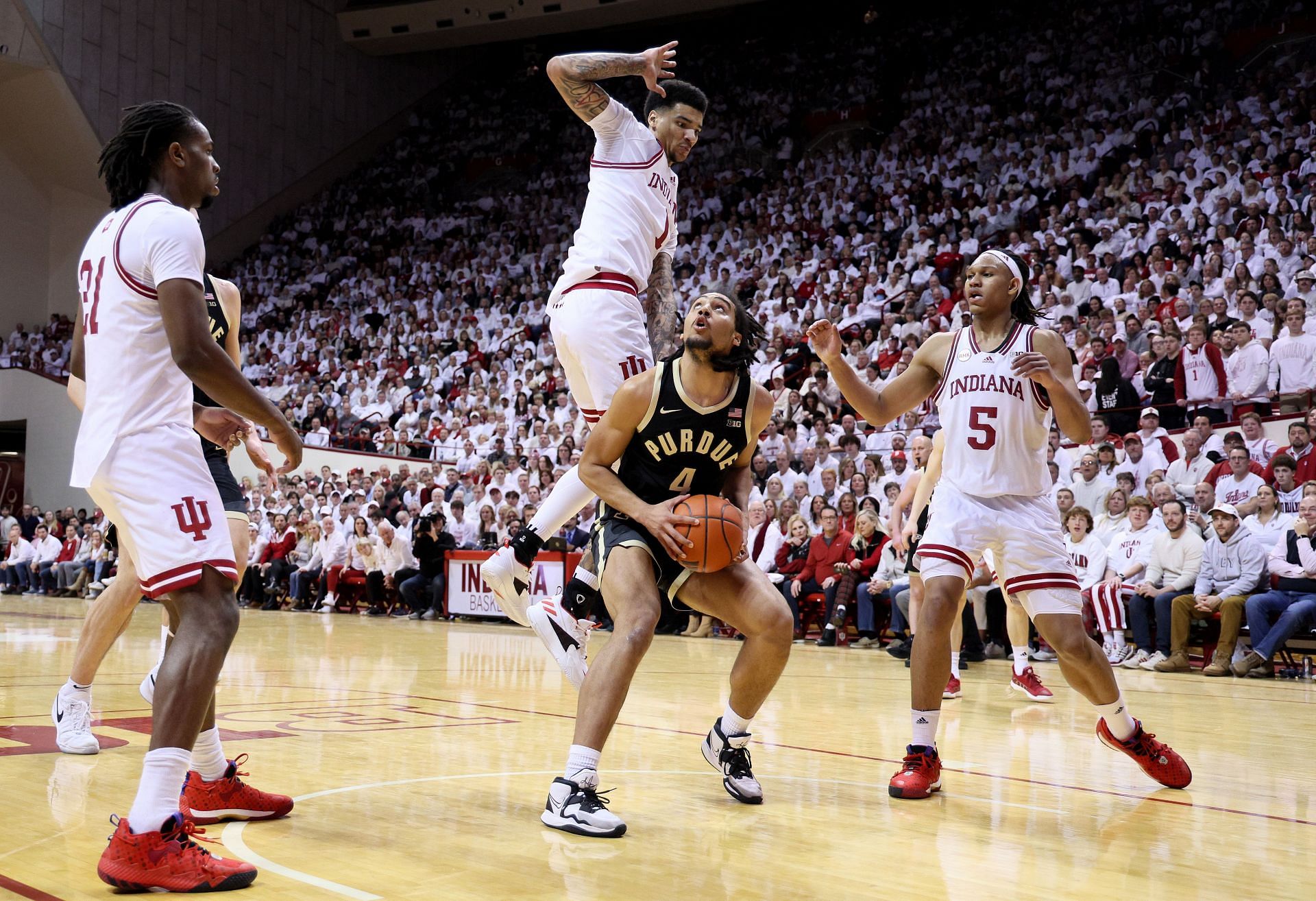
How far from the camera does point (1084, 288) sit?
15820mm

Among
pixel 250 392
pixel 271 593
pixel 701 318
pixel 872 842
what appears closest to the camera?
pixel 250 392

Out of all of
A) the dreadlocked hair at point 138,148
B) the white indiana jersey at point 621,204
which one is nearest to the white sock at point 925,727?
the white indiana jersey at point 621,204

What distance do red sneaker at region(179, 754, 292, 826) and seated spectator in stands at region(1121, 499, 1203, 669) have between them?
8.46 metres

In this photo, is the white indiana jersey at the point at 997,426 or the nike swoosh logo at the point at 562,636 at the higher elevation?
the white indiana jersey at the point at 997,426

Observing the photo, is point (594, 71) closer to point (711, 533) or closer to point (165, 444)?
point (711, 533)

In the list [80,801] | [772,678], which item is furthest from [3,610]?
[772,678]

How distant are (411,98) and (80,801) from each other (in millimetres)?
33731

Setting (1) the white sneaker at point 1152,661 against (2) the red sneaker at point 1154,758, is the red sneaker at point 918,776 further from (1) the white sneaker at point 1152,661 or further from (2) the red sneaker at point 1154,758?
(1) the white sneaker at point 1152,661

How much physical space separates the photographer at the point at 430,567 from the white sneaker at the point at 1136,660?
878 cm

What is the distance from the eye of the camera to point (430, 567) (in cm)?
1602

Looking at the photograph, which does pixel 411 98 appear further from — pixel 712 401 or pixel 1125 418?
pixel 712 401

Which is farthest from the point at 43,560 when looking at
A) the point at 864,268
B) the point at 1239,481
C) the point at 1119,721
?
the point at 1119,721

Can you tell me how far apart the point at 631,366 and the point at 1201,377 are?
9535mm

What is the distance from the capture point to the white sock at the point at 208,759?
3.70 meters
